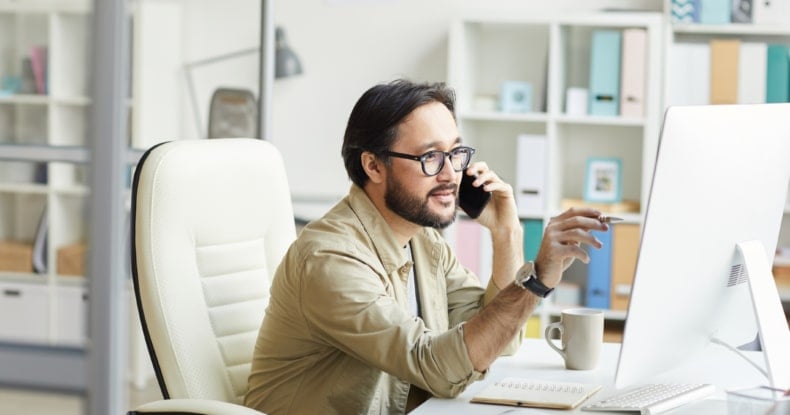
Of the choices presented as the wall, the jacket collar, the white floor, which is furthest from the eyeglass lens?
the white floor

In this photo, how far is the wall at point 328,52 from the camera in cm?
458

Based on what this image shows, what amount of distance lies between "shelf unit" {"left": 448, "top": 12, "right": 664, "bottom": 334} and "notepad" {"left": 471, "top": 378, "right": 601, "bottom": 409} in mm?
2333

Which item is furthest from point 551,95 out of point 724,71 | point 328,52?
point 328,52

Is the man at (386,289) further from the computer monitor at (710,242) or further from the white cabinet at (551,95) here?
the white cabinet at (551,95)

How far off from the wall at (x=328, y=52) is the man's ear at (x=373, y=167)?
8.51 ft

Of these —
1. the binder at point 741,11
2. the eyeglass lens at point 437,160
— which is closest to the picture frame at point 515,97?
the binder at point 741,11

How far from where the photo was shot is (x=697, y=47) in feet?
13.3

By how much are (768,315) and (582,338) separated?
330 mm

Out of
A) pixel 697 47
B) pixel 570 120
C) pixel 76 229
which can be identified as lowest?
pixel 76 229

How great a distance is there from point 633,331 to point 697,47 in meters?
2.76

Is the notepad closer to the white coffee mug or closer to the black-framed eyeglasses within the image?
the white coffee mug

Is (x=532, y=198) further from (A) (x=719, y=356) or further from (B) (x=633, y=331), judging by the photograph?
(B) (x=633, y=331)

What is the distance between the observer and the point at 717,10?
4.00m

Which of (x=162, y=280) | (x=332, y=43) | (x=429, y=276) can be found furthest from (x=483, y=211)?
(x=332, y=43)
